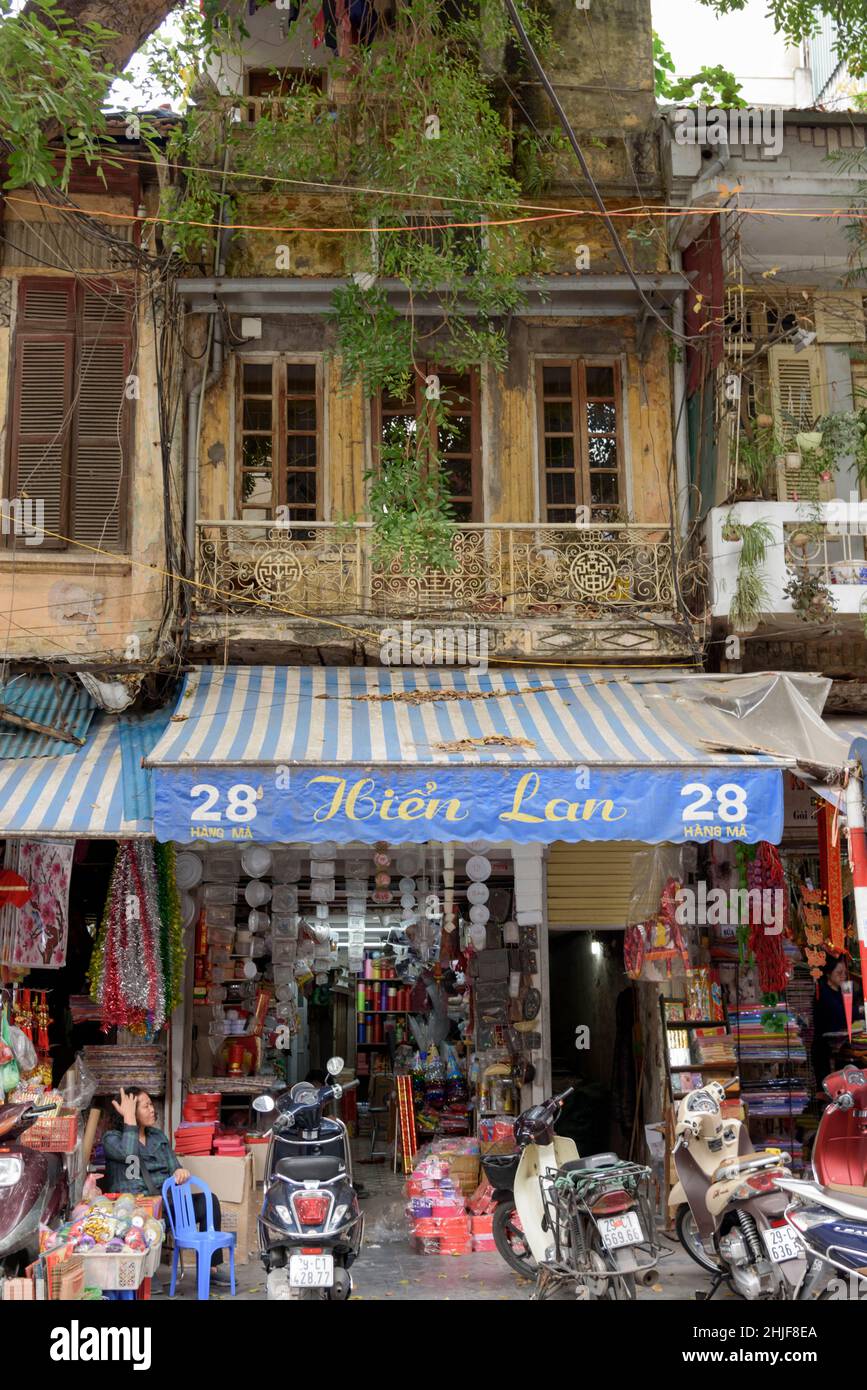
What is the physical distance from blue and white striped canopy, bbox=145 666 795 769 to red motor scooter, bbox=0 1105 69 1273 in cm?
254

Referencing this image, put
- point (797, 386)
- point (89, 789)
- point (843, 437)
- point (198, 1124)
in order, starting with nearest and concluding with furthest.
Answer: point (89, 789)
point (198, 1124)
point (843, 437)
point (797, 386)

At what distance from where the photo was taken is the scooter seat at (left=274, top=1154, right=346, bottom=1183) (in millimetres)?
7883

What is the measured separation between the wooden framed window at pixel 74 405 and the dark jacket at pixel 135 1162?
492 centimetres

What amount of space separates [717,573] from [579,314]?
2741mm

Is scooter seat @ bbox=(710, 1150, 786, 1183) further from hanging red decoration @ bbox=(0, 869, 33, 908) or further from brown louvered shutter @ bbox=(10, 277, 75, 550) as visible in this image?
brown louvered shutter @ bbox=(10, 277, 75, 550)

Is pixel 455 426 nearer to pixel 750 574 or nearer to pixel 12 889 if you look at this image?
pixel 750 574

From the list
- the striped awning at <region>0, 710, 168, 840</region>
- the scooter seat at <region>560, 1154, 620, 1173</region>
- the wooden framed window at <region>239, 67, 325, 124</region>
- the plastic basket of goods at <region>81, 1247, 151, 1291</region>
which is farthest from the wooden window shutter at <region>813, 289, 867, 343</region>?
the plastic basket of goods at <region>81, 1247, 151, 1291</region>

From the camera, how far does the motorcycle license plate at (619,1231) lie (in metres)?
7.40

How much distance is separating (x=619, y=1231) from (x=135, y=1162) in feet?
10.6

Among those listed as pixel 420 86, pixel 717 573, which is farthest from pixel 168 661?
pixel 420 86

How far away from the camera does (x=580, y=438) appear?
1177 cm
